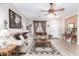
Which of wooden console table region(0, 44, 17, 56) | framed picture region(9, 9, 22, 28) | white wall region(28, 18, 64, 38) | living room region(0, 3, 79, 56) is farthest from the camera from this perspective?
white wall region(28, 18, 64, 38)

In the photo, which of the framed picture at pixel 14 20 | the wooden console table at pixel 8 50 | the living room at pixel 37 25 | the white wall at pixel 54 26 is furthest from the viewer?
the white wall at pixel 54 26

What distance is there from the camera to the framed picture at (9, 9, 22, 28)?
2611 mm

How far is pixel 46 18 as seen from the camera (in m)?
2.72

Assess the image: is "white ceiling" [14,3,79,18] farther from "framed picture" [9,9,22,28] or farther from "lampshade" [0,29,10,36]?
"lampshade" [0,29,10,36]

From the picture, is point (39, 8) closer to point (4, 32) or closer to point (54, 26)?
point (54, 26)

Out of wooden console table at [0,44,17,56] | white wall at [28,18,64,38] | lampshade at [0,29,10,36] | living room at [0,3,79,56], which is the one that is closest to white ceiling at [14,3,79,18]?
living room at [0,3,79,56]

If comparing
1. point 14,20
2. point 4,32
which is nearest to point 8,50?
point 4,32

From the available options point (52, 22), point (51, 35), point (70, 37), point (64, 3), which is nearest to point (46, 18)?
point (52, 22)

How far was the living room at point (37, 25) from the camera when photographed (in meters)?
2.42

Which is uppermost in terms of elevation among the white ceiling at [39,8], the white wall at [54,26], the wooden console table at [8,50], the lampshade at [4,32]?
the white ceiling at [39,8]

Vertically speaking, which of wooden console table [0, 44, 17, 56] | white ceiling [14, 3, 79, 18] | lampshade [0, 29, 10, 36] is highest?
white ceiling [14, 3, 79, 18]

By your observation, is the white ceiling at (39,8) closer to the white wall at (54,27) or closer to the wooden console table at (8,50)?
the white wall at (54,27)

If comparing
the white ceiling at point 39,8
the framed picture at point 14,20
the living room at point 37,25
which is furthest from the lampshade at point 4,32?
the white ceiling at point 39,8

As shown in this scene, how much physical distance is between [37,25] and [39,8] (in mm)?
466
